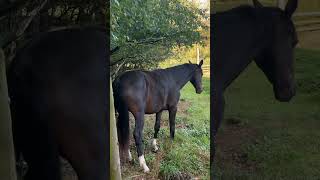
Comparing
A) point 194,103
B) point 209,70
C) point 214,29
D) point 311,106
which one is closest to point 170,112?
point 194,103

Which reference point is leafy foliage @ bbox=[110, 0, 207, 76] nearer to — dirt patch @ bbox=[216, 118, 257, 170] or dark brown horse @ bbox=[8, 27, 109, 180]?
dark brown horse @ bbox=[8, 27, 109, 180]

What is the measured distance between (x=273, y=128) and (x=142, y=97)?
0.87 m

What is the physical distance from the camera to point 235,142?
300 cm

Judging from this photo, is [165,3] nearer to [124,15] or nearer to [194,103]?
[124,15]

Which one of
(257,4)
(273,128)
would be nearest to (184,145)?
(273,128)

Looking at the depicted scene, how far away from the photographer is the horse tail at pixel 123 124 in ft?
10.3

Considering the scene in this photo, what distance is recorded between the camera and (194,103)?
9.91 ft

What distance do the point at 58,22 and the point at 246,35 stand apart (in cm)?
123

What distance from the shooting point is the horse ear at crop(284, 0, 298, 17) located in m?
2.85

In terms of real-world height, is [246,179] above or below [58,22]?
below

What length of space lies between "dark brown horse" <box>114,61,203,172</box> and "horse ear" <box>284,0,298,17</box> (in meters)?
0.80

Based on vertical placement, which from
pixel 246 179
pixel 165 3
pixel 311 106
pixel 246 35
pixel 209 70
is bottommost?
pixel 246 179

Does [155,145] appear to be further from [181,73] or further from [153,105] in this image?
[181,73]

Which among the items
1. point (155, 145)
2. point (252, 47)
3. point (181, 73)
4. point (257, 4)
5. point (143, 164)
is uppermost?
point (257, 4)
